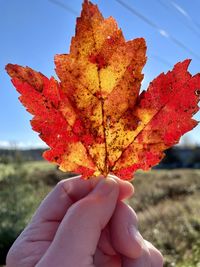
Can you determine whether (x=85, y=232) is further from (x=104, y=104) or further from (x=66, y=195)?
(x=104, y=104)

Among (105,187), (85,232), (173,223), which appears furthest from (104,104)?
(173,223)

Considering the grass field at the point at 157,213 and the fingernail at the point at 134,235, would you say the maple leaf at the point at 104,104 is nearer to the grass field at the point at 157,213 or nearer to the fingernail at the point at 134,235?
the fingernail at the point at 134,235

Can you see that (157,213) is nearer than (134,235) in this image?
No

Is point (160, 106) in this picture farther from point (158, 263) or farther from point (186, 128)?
point (158, 263)

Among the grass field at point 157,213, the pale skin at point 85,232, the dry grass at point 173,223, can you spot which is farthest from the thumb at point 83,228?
the grass field at point 157,213

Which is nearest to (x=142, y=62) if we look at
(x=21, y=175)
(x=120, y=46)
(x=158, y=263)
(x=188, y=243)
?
(x=120, y=46)

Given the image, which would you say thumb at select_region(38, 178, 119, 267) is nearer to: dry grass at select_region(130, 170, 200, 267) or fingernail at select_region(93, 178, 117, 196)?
fingernail at select_region(93, 178, 117, 196)
